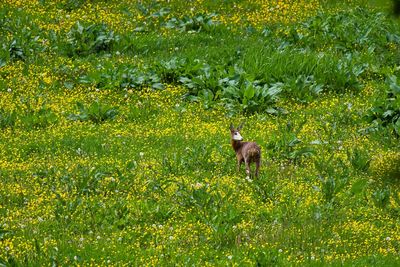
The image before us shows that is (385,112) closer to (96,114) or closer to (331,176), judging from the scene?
(331,176)

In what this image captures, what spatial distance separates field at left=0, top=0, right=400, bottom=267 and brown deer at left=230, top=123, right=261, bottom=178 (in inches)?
8.8

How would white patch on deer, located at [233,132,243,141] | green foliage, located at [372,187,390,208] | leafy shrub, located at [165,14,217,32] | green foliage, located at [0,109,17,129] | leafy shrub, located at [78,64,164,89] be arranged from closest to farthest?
1. green foliage, located at [372,187,390,208]
2. white patch on deer, located at [233,132,243,141]
3. green foliage, located at [0,109,17,129]
4. leafy shrub, located at [78,64,164,89]
5. leafy shrub, located at [165,14,217,32]

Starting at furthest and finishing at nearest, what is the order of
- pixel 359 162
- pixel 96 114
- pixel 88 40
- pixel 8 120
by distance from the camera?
→ pixel 88 40
pixel 96 114
pixel 8 120
pixel 359 162

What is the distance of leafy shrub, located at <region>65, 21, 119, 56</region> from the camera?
52.0ft

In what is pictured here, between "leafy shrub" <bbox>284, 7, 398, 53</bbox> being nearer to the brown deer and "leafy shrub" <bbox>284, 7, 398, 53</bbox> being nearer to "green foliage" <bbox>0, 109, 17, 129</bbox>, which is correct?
the brown deer

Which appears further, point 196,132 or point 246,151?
point 196,132

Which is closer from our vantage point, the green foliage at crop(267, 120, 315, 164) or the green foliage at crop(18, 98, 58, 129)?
the green foliage at crop(267, 120, 315, 164)

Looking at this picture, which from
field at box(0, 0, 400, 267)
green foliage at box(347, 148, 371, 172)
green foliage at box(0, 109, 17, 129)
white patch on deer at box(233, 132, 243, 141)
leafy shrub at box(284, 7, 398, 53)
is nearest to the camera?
field at box(0, 0, 400, 267)

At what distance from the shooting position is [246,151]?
10414 mm

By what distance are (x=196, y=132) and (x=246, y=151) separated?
2.22 metres

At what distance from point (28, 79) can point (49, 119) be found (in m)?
2.02

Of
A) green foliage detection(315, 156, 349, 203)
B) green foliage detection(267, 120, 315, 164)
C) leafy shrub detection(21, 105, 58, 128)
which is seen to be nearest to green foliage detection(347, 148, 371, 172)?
green foliage detection(315, 156, 349, 203)

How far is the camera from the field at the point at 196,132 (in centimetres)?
881

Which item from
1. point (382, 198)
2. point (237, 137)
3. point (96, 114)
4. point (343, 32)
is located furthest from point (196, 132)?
point (343, 32)
